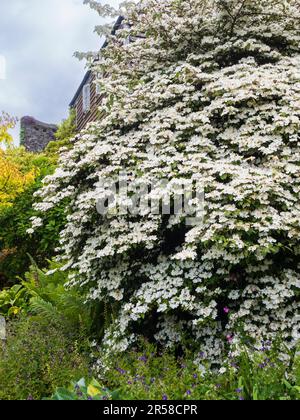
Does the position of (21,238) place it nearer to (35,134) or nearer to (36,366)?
(36,366)

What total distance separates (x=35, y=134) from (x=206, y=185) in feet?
64.1

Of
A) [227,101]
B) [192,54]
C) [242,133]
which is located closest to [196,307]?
[242,133]

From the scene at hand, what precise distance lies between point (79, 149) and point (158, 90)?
115 centimetres

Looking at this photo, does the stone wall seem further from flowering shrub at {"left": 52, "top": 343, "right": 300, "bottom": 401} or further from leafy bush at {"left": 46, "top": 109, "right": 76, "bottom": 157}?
flowering shrub at {"left": 52, "top": 343, "right": 300, "bottom": 401}

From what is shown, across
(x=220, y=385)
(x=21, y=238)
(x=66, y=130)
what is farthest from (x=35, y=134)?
(x=220, y=385)

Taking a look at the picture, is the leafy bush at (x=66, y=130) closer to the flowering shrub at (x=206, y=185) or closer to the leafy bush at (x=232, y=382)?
the flowering shrub at (x=206, y=185)

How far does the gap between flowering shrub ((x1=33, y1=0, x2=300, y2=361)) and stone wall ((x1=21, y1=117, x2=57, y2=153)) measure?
1660 centimetres

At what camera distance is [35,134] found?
22.0m

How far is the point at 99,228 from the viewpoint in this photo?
4.52 metres

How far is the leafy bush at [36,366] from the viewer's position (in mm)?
3584

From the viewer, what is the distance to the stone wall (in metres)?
21.6

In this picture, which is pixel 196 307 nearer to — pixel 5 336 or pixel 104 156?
pixel 104 156

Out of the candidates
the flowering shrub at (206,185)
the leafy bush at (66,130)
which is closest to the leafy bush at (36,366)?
the flowering shrub at (206,185)

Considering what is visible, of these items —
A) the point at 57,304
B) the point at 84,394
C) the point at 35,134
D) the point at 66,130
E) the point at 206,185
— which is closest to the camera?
the point at 84,394
